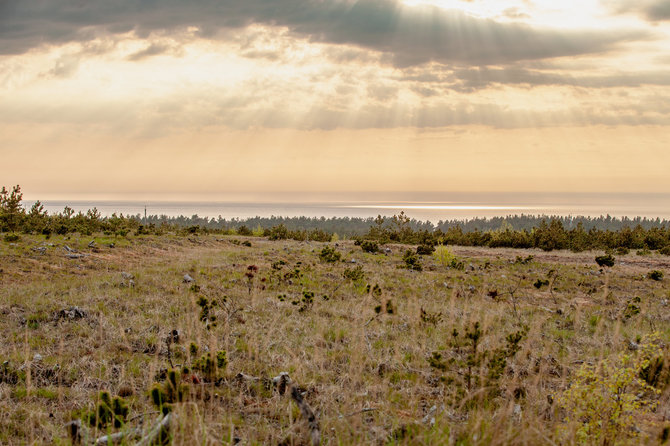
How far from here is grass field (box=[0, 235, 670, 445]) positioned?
4.34 m

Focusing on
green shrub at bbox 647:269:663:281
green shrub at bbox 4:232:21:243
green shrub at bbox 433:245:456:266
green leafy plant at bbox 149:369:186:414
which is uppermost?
green shrub at bbox 4:232:21:243

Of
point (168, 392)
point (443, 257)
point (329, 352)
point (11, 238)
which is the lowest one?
point (329, 352)

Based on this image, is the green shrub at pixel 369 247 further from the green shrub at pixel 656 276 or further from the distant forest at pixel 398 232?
the green shrub at pixel 656 276

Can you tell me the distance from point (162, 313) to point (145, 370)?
3.31 meters

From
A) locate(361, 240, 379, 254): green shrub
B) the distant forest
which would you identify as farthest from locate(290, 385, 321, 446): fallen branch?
the distant forest

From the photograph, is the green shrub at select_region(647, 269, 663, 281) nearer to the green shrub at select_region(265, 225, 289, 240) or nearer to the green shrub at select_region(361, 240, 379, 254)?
the green shrub at select_region(361, 240, 379, 254)

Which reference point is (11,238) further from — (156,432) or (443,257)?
(443,257)

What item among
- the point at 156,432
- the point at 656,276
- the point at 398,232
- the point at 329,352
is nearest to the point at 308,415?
the point at 156,432

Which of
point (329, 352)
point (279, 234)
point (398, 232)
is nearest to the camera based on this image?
point (329, 352)

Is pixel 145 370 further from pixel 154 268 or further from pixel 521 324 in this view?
pixel 154 268

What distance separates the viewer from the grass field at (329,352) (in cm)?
434

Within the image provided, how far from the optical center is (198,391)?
5.12 m

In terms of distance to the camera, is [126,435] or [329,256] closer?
[126,435]

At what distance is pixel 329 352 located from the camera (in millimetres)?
7371
